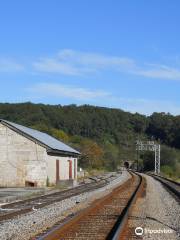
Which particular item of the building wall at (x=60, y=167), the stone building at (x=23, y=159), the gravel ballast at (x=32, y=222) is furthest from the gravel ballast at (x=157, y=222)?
the building wall at (x=60, y=167)

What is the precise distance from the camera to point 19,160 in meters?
45.3

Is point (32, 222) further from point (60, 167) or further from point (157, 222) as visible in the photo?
point (60, 167)

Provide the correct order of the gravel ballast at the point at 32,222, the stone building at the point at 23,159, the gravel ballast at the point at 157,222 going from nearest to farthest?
the gravel ballast at the point at 157,222, the gravel ballast at the point at 32,222, the stone building at the point at 23,159

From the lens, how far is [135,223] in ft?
53.0

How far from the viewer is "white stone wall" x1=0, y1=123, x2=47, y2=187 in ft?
146

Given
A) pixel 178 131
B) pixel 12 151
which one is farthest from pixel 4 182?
pixel 178 131

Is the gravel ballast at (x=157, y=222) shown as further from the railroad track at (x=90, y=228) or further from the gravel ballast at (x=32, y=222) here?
the gravel ballast at (x=32, y=222)

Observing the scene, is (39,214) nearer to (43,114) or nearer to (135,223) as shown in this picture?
(135,223)

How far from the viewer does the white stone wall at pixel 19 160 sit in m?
44.5

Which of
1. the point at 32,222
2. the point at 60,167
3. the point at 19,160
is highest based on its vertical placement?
the point at 19,160

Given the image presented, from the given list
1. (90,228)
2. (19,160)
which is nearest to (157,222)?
(90,228)

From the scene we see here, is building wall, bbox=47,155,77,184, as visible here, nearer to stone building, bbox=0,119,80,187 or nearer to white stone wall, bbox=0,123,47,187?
stone building, bbox=0,119,80,187

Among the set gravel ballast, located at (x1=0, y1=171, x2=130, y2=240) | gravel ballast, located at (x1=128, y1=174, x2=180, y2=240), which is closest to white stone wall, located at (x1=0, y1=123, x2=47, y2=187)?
gravel ballast, located at (x1=0, y1=171, x2=130, y2=240)

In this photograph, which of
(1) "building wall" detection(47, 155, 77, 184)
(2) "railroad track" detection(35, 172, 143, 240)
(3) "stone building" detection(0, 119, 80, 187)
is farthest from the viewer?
(1) "building wall" detection(47, 155, 77, 184)
